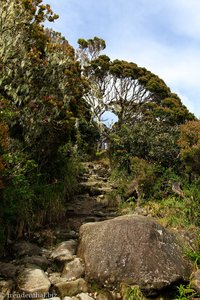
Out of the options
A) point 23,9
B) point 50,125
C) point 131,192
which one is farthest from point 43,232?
point 23,9

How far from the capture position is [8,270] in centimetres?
720

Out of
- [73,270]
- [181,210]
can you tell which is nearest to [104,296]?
[73,270]

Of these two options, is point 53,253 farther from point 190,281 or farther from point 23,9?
point 23,9

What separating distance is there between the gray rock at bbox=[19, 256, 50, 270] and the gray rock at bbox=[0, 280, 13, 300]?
0.89 meters

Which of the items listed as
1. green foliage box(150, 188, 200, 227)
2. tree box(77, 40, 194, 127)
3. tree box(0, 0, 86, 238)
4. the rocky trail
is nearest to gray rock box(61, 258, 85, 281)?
tree box(0, 0, 86, 238)

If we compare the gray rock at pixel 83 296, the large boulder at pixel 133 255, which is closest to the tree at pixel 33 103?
the large boulder at pixel 133 255

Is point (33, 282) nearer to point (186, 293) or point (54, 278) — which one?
point (54, 278)

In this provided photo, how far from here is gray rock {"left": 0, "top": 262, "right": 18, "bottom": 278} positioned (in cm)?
706

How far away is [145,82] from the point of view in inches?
1011

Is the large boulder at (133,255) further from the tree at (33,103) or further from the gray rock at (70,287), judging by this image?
the tree at (33,103)

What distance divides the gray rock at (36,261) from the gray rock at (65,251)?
1.01 ft

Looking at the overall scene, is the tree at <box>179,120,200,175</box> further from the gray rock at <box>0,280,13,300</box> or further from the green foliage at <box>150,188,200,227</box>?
the gray rock at <box>0,280,13,300</box>

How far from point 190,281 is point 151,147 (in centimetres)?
818

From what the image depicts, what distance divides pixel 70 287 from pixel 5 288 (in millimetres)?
1248
